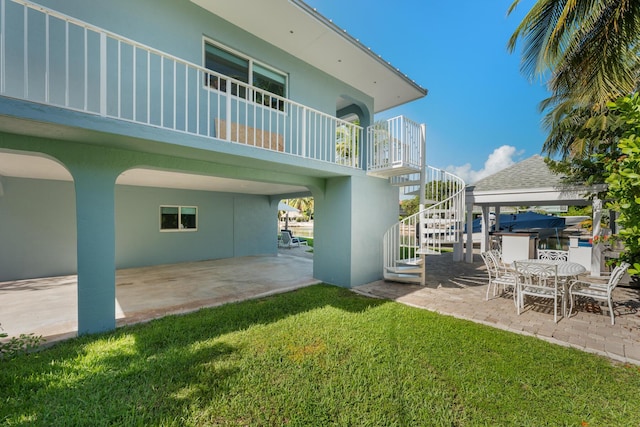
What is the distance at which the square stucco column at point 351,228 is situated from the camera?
7430 millimetres

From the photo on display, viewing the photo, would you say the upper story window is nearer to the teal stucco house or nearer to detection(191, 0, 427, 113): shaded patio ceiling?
the teal stucco house

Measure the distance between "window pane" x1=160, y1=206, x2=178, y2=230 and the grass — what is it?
7123mm

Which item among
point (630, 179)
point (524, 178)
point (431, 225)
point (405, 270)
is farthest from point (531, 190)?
point (630, 179)

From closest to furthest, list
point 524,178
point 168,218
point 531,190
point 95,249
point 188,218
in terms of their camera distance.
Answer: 1. point 95,249
2. point 531,190
3. point 168,218
4. point 188,218
5. point 524,178

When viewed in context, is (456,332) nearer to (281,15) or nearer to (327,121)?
(327,121)

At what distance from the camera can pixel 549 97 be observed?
1273 cm

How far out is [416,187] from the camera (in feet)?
27.0

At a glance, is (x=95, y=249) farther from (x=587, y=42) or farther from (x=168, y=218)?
(x=587, y=42)

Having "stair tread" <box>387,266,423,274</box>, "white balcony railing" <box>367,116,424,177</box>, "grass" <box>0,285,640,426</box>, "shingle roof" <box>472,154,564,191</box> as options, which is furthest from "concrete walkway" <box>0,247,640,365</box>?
"shingle roof" <box>472,154,564,191</box>

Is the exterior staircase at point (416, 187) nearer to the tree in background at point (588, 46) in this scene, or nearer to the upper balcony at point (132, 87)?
the upper balcony at point (132, 87)

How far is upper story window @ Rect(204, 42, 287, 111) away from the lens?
232 inches

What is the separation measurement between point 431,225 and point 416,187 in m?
1.45

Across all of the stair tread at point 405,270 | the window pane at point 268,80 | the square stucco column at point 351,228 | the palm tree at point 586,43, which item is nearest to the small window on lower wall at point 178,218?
the square stucco column at point 351,228

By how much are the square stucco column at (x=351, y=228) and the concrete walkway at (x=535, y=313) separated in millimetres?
595
